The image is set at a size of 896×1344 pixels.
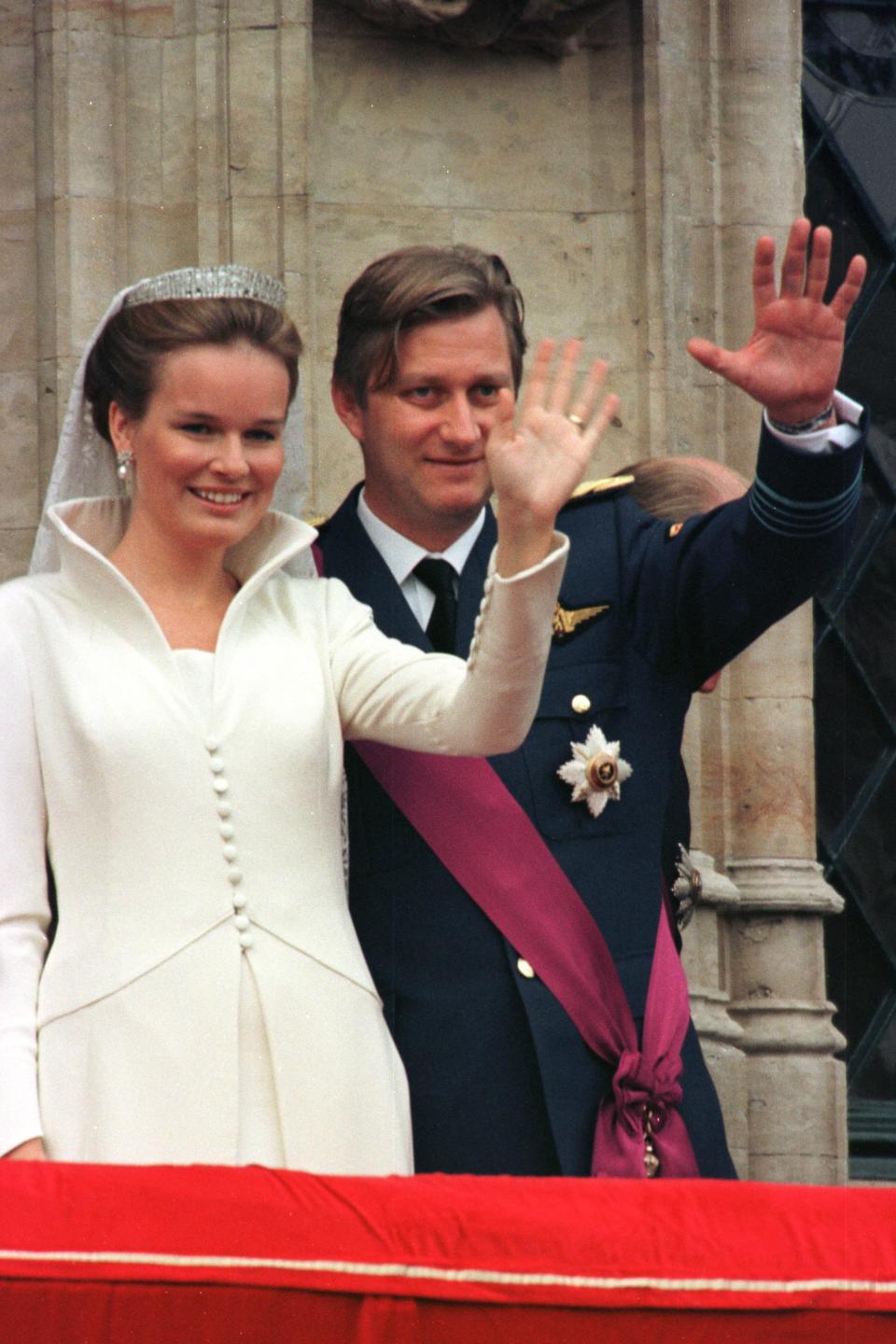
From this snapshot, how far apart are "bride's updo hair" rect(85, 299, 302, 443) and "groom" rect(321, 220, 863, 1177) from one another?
0.95ft

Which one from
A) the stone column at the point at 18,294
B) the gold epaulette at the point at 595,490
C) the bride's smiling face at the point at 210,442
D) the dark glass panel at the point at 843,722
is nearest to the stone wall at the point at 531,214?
the stone column at the point at 18,294

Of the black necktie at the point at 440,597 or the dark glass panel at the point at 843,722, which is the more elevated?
the dark glass panel at the point at 843,722

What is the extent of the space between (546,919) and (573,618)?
41cm

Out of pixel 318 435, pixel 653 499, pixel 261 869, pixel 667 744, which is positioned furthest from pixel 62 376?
pixel 261 869

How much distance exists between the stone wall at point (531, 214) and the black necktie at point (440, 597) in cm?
159

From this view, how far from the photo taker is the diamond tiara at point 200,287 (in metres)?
2.82

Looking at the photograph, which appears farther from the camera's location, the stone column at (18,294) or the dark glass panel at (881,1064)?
the dark glass panel at (881,1064)

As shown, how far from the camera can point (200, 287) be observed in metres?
2.83

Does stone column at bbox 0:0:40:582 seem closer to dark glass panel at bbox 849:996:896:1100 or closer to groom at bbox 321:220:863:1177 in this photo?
groom at bbox 321:220:863:1177

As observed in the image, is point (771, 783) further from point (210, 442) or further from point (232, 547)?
point (210, 442)

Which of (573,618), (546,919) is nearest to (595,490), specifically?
(573,618)

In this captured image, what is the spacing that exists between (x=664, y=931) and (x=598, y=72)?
98.3 inches

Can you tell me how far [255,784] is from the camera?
2.63 metres

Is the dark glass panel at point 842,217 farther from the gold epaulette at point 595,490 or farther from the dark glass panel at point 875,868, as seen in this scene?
the gold epaulette at point 595,490
